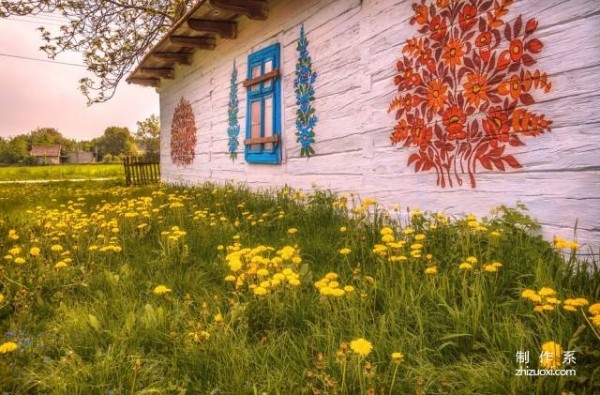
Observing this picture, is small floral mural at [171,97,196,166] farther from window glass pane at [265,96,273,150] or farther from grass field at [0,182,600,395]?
grass field at [0,182,600,395]

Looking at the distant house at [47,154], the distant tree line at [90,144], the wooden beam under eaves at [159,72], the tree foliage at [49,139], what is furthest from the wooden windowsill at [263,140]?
the tree foliage at [49,139]

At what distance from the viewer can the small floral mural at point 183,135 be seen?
10.5m

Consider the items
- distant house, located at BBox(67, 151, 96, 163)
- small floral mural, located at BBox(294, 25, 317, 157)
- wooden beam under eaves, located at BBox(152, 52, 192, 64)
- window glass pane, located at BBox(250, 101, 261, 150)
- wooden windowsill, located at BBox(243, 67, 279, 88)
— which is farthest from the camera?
distant house, located at BBox(67, 151, 96, 163)

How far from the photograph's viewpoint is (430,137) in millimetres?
3807

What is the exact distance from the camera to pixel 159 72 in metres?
11.8

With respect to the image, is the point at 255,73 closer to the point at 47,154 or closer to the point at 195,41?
the point at 195,41

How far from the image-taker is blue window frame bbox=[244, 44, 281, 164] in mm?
6535

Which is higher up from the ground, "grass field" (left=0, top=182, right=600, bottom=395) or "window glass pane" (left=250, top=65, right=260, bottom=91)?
"window glass pane" (left=250, top=65, right=260, bottom=91)

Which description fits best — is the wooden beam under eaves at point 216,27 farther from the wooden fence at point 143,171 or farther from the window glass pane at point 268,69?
the wooden fence at point 143,171

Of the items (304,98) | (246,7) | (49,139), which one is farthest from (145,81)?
(49,139)

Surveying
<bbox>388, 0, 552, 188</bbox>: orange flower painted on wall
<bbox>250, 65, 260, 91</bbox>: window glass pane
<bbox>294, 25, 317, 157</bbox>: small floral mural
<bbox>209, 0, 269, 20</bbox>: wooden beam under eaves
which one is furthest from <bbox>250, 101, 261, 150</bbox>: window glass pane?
<bbox>388, 0, 552, 188</bbox>: orange flower painted on wall

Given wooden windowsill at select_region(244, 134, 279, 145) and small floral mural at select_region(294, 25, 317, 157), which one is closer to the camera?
small floral mural at select_region(294, 25, 317, 157)

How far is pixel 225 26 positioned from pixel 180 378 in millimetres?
7314

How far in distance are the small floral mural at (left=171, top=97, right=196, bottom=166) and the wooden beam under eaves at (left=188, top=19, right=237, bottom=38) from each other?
119 inches
